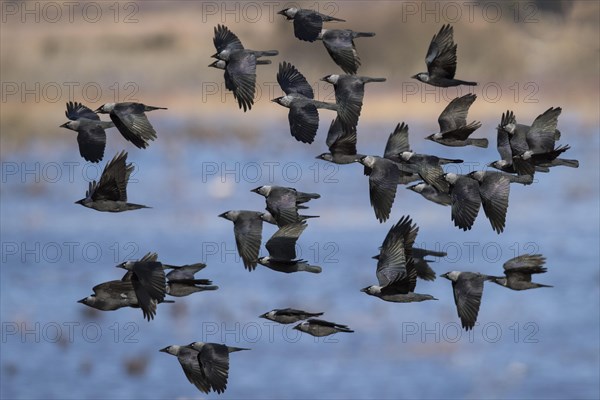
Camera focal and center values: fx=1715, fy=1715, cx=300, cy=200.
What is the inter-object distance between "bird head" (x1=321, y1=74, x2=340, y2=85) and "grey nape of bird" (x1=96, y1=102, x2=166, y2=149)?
874 cm

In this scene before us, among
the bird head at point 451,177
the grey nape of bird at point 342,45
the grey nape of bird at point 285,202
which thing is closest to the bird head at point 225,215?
the grey nape of bird at point 285,202

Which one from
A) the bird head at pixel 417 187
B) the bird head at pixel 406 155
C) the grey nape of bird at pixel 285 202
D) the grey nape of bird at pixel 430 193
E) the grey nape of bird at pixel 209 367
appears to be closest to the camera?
the grey nape of bird at pixel 209 367

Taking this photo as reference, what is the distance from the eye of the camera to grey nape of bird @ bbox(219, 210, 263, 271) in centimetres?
7469

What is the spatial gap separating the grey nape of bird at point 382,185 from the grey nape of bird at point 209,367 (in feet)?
28.4

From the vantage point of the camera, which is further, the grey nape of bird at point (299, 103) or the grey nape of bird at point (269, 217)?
the grey nape of bird at point (299, 103)

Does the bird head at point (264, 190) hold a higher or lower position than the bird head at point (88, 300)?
higher

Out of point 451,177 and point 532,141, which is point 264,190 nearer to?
point 451,177

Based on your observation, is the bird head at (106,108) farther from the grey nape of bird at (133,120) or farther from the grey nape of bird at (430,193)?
the grey nape of bird at (430,193)

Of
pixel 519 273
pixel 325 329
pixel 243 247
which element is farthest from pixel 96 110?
pixel 519 273

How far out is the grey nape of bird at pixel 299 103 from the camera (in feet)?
255

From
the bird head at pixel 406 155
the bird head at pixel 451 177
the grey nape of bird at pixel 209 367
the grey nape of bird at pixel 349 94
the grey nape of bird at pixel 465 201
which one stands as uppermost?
the grey nape of bird at pixel 349 94

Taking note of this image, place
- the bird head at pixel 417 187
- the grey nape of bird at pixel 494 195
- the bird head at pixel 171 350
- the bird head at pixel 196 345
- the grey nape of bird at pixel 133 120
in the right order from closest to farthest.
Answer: the grey nape of bird at pixel 494 195 → the bird head at pixel 196 345 → the bird head at pixel 171 350 → the grey nape of bird at pixel 133 120 → the bird head at pixel 417 187

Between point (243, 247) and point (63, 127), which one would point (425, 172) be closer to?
point (243, 247)

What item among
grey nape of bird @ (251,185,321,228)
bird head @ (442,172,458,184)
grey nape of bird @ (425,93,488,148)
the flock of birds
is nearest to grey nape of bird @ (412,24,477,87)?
the flock of birds
